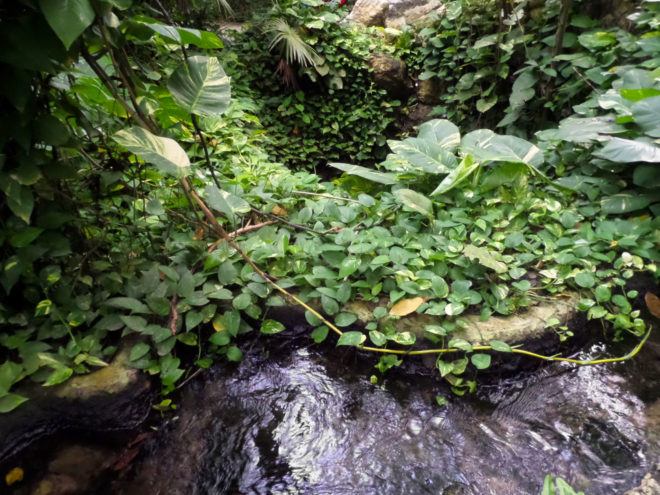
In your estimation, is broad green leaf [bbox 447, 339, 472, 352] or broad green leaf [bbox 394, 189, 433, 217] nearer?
broad green leaf [bbox 447, 339, 472, 352]

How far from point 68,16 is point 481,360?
5.62 ft

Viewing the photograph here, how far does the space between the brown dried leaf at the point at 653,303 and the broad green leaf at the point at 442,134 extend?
53.5 inches

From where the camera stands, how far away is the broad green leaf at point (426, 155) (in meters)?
2.17

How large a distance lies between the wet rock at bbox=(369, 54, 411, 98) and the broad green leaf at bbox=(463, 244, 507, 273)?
436 cm

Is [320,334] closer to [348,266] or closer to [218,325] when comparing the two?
[348,266]

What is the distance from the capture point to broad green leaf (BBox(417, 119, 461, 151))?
7.95 ft

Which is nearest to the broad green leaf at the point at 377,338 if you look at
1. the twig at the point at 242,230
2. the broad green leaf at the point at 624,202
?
the twig at the point at 242,230

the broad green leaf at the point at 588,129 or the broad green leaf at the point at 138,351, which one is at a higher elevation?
the broad green leaf at the point at 138,351

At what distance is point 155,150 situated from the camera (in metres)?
1.17

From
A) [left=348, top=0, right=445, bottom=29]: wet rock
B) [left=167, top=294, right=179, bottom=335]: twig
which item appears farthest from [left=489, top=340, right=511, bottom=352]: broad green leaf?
[left=348, top=0, right=445, bottom=29]: wet rock

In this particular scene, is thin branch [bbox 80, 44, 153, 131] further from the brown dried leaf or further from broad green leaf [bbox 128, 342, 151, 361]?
the brown dried leaf

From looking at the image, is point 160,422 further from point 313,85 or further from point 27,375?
point 313,85

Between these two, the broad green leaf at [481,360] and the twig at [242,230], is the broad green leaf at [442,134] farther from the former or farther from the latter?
the broad green leaf at [481,360]

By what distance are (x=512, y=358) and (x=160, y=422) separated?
152cm
